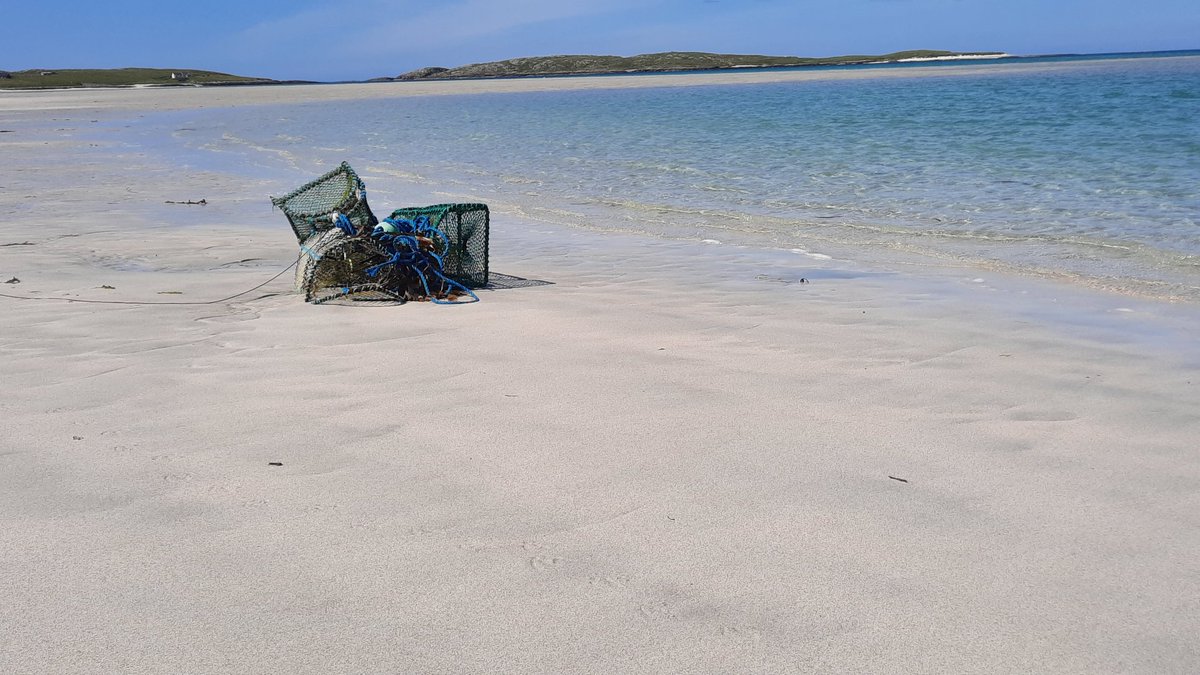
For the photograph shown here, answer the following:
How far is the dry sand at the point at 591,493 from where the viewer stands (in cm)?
196

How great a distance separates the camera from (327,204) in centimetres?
616

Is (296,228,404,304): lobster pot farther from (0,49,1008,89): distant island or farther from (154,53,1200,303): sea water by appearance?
(0,49,1008,89): distant island

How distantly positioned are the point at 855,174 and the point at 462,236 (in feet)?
24.5

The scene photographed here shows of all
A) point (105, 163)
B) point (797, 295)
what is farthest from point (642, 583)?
point (105, 163)

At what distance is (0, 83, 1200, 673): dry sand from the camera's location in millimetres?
1955

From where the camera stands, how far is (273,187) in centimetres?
1164

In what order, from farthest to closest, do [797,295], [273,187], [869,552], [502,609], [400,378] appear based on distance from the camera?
[273,187] < [797,295] < [400,378] < [869,552] < [502,609]

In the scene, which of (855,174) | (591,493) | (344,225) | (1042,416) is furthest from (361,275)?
(855,174)

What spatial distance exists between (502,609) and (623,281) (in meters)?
4.05

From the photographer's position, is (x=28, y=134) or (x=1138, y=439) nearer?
(x=1138, y=439)

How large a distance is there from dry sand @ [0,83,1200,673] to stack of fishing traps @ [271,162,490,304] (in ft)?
1.74

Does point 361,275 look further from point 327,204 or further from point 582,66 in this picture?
point 582,66

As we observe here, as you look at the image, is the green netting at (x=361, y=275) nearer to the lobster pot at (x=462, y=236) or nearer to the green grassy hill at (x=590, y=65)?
the lobster pot at (x=462, y=236)

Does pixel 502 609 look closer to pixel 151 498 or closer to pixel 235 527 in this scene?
pixel 235 527
